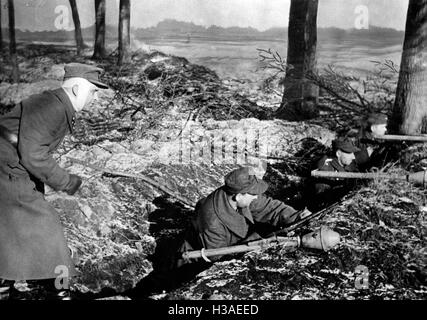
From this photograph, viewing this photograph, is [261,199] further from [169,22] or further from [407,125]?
[169,22]

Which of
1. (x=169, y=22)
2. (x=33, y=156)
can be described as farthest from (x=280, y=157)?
(x=169, y=22)

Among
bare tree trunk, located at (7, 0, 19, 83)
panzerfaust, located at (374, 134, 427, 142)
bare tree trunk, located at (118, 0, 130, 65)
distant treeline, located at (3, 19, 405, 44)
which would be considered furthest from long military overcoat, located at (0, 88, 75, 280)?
bare tree trunk, located at (7, 0, 19, 83)

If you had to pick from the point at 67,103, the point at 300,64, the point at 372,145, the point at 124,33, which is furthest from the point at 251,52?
the point at 67,103

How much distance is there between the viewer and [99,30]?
10.9 metres

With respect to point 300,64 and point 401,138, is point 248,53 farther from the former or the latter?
point 401,138

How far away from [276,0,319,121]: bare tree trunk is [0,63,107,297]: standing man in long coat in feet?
16.8

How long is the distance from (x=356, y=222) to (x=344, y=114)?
13.7ft

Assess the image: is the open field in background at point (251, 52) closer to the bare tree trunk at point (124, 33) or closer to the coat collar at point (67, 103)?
the bare tree trunk at point (124, 33)

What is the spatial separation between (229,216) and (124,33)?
7526mm

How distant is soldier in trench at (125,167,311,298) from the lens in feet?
11.4

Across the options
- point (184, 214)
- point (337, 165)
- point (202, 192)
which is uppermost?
point (337, 165)

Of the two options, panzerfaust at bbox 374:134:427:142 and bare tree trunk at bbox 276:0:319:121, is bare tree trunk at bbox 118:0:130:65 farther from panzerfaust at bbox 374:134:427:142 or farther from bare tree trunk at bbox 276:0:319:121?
panzerfaust at bbox 374:134:427:142

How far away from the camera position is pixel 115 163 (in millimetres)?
5332
